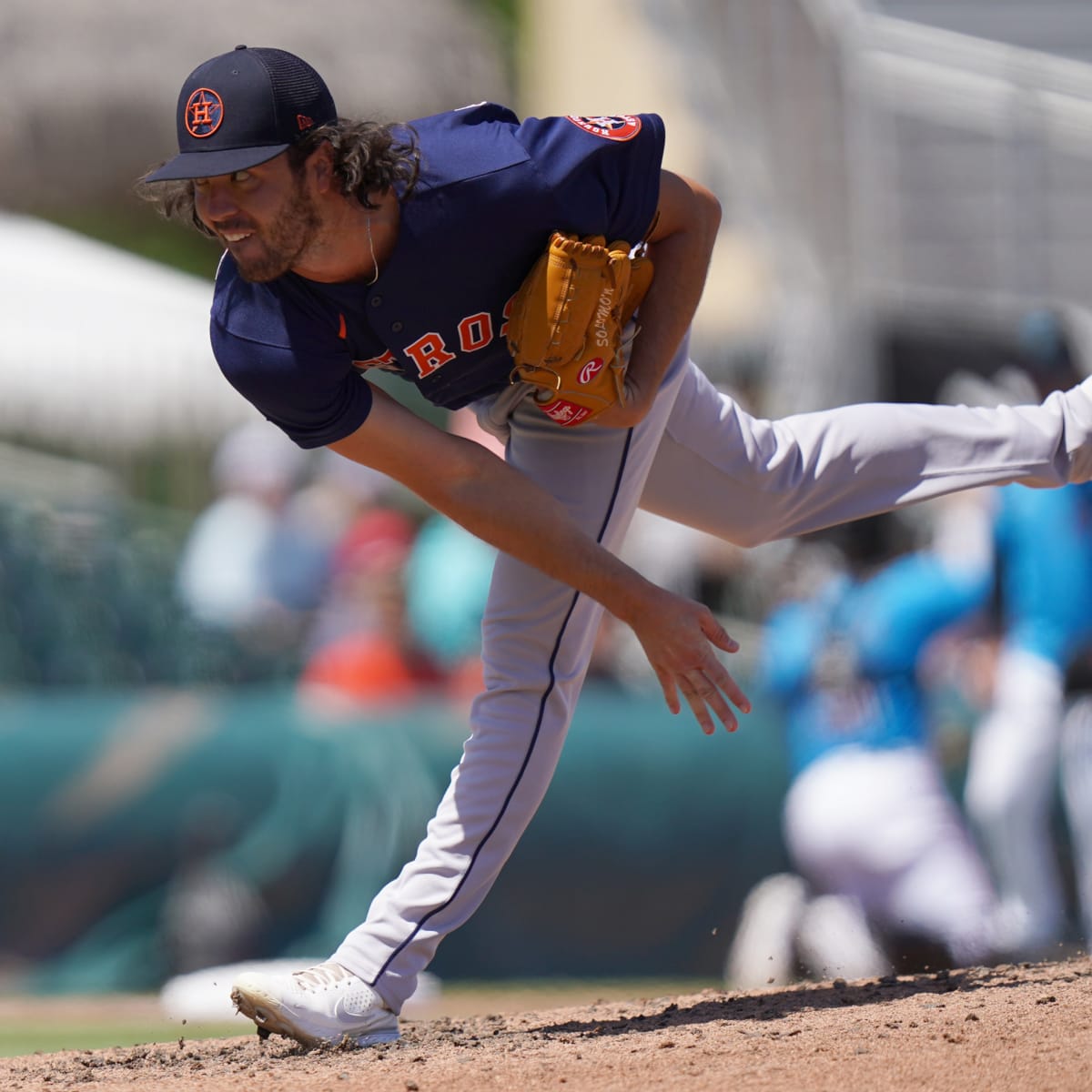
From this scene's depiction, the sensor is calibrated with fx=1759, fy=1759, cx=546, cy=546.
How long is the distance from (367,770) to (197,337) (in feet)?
12.2

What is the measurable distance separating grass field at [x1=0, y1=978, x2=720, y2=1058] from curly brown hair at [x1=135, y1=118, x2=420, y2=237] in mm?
3113

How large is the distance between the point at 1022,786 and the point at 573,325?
3.62 m

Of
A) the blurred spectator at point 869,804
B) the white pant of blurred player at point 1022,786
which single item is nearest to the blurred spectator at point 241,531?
the blurred spectator at point 869,804

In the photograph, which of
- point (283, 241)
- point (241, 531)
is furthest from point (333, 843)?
point (283, 241)

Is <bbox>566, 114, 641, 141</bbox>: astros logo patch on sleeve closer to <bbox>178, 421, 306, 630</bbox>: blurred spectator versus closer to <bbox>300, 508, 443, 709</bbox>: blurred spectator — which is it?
<bbox>300, 508, 443, 709</bbox>: blurred spectator

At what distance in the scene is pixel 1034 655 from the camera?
6.49 meters

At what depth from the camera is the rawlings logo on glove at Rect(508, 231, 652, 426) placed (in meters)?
3.37

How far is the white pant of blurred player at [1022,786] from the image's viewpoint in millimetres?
6199

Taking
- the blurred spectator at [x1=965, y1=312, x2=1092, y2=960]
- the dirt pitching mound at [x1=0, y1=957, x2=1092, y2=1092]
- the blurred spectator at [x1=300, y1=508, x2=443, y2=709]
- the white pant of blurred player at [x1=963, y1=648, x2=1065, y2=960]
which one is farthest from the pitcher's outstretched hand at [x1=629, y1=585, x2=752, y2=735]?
the blurred spectator at [x1=300, y1=508, x2=443, y2=709]

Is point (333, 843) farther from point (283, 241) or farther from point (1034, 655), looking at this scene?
point (283, 241)

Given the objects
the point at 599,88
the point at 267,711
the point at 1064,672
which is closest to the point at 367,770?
the point at 267,711

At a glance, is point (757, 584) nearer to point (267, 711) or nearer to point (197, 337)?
point (267, 711)

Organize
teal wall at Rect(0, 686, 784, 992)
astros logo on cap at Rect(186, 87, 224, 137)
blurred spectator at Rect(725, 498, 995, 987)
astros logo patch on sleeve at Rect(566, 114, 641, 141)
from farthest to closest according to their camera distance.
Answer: teal wall at Rect(0, 686, 784, 992), blurred spectator at Rect(725, 498, 995, 987), astros logo patch on sleeve at Rect(566, 114, 641, 141), astros logo on cap at Rect(186, 87, 224, 137)

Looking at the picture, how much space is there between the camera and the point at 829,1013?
3.75 metres
